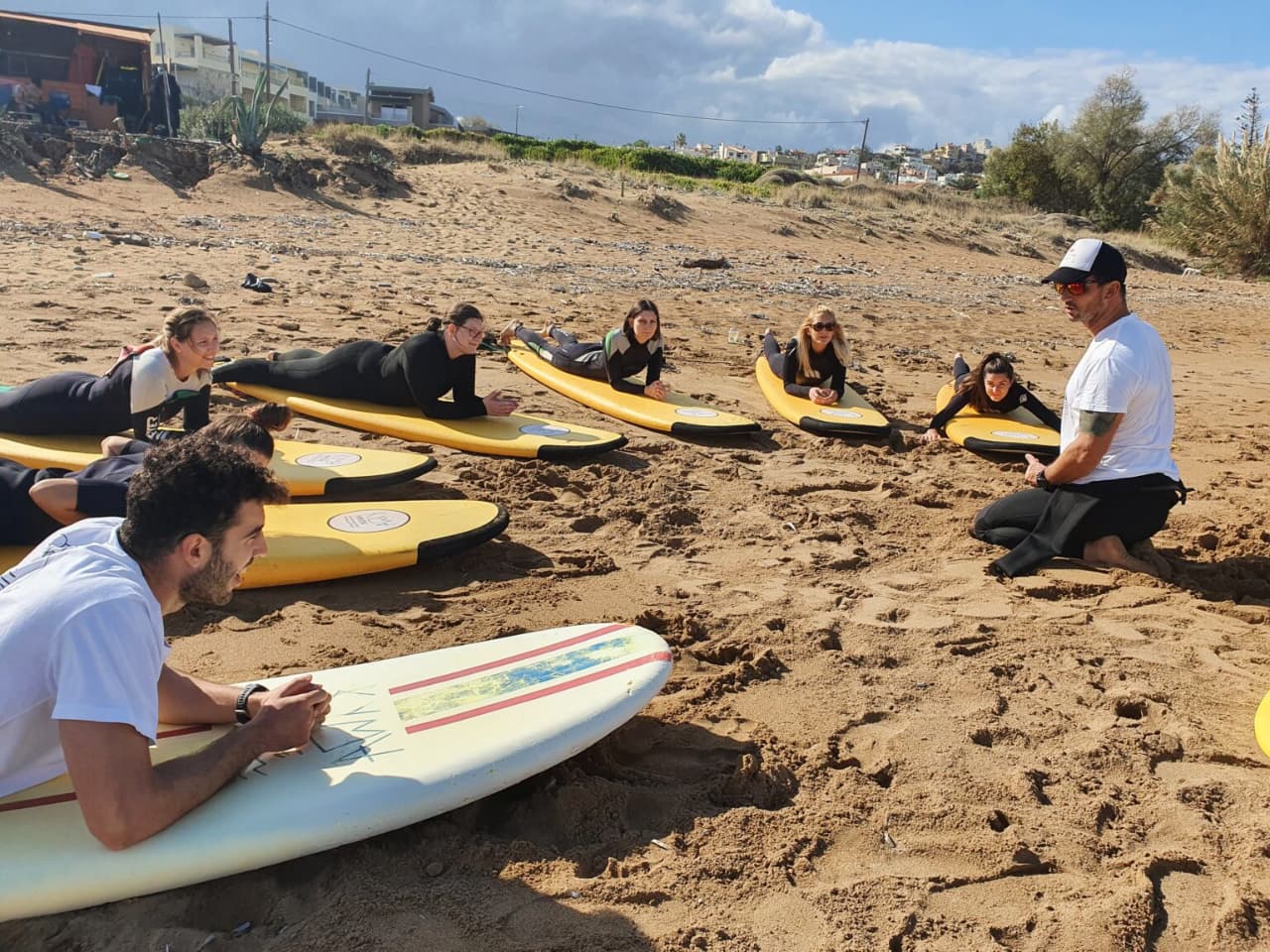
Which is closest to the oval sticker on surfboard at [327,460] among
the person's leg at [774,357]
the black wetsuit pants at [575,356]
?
the black wetsuit pants at [575,356]

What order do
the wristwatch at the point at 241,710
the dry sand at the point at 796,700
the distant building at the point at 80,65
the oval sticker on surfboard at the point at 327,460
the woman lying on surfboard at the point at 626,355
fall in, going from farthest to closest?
the distant building at the point at 80,65, the woman lying on surfboard at the point at 626,355, the oval sticker on surfboard at the point at 327,460, the wristwatch at the point at 241,710, the dry sand at the point at 796,700

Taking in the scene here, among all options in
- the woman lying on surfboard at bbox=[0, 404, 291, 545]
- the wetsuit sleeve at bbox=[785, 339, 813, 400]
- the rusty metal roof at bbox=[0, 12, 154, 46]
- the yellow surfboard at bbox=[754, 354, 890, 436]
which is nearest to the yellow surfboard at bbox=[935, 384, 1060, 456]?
the yellow surfboard at bbox=[754, 354, 890, 436]

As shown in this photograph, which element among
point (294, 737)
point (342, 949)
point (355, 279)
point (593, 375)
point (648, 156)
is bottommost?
point (342, 949)

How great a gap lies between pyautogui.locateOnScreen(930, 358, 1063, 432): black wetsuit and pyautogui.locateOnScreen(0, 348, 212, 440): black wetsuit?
14.7ft

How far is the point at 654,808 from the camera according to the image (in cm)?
249

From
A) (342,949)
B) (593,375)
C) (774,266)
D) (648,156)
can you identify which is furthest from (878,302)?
(648,156)

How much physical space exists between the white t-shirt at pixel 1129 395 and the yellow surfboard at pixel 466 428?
2.48m

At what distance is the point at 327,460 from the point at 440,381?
1062 millimetres

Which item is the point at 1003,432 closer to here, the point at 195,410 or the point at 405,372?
the point at 405,372

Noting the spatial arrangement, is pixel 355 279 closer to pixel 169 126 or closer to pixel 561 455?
pixel 561 455

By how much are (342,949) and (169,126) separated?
1984 cm

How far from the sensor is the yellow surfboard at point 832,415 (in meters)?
6.15

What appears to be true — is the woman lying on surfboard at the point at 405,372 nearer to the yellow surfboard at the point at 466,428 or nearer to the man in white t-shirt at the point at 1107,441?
the yellow surfboard at the point at 466,428

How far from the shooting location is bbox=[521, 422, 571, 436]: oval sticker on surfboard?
5.48 meters
